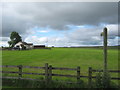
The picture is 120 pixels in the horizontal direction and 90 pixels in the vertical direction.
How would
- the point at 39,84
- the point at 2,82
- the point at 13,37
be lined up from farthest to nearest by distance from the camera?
the point at 13,37 → the point at 2,82 → the point at 39,84

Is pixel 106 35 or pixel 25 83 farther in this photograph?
pixel 25 83

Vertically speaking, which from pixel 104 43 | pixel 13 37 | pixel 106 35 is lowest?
pixel 104 43

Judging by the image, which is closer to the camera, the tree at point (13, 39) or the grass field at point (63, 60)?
the grass field at point (63, 60)

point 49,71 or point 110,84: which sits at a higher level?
point 49,71

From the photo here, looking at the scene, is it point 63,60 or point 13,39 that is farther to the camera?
point 13,39

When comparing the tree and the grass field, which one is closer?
the grass field

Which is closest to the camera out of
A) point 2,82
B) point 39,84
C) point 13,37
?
point 39,84

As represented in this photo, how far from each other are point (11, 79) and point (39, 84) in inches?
84.4

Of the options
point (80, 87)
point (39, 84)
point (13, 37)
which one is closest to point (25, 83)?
point (39, 84)

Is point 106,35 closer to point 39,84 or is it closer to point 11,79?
point 39,84

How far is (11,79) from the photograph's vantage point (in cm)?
834

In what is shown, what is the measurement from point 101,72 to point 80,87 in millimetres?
1475

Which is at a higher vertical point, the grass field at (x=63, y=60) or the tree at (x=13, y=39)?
the tree at (x=13, y=39)

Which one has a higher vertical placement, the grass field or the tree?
the tree
